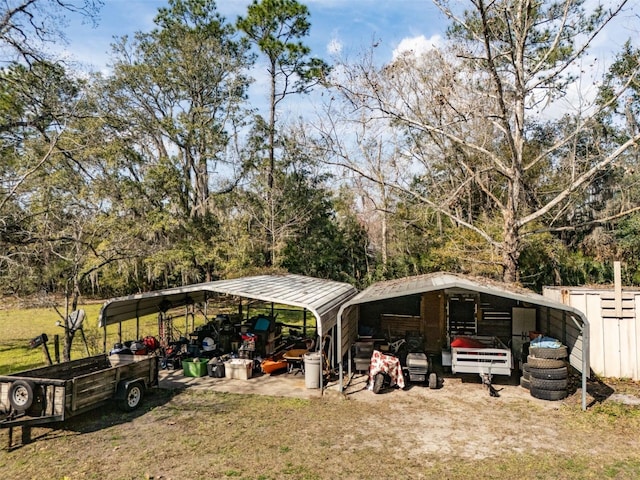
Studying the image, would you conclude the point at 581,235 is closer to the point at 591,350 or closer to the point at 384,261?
the point at 384,261

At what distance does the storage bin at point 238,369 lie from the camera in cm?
1088

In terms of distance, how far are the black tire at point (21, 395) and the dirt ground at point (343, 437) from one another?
67 centimetres

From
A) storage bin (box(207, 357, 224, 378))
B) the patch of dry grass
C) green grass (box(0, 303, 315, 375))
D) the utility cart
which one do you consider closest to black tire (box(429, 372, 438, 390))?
the patch of dry grass

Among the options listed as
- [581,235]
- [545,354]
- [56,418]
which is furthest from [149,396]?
[581,235]

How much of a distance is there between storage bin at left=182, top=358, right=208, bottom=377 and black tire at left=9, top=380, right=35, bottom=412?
14.7 ft

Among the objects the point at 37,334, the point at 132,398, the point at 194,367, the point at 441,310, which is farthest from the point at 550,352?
the point at 37,334

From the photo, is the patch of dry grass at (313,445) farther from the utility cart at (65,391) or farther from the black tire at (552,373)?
the black tire at (552,373)

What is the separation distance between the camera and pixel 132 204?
21422 millimetres

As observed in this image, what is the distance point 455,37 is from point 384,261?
12.5m

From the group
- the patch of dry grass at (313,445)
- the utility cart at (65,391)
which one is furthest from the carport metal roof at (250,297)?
the utility cart at (65,391)

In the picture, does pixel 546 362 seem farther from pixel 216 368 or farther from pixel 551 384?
pixel 216 368

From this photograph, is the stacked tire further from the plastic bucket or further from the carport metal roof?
the plastic bucket

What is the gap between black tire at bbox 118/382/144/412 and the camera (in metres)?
8.28

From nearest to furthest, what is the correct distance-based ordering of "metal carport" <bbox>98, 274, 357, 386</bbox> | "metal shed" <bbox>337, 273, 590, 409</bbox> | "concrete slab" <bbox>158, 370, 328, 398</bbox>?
"concrete slab" <bbox>158, 370, 328, 398</bbox>, "metal carport" <bbox>98, 274, 357, 386</bbox>, "metal shed" <bbox>337, 273, 590, 409</bbox>
